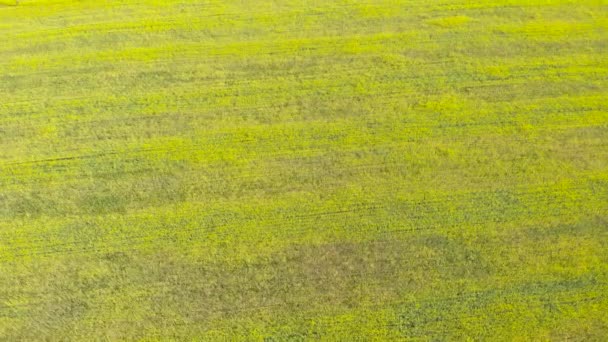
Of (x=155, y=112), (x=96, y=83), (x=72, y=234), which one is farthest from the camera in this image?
(x=96, y=83)

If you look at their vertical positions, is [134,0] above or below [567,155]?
above

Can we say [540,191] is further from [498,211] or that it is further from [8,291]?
[8,291]

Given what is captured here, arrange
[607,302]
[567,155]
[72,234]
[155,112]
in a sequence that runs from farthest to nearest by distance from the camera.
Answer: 1. [155,112]
2. [567,155]
3. [72,234]
4. [607,302]

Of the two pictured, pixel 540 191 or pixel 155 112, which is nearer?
pixel 540 191

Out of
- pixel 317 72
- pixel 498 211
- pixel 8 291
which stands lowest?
pixel 8 291

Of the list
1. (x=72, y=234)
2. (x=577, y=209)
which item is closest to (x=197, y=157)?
(x=72, y=234)

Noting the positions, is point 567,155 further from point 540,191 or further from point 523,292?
point 523,292
